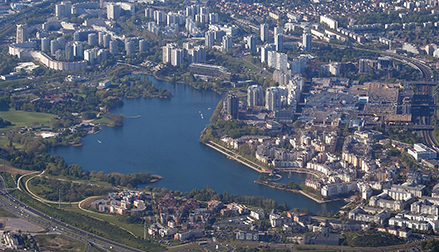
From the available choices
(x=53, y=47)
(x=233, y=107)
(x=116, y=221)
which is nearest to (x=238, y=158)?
(x=233, y=107)

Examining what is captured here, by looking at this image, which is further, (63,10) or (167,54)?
(63,10)

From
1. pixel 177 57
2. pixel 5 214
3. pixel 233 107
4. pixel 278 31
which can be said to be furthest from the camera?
pixel 278 31

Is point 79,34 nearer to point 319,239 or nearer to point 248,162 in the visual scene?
point 248,162

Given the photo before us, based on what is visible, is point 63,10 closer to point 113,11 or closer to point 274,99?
point 113,11

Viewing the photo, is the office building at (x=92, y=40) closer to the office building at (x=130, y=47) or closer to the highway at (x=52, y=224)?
the office building at (x=130, y=47)

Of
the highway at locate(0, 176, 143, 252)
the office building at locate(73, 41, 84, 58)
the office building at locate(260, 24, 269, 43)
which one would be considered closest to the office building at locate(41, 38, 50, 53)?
the office building at locate(73, 41, 84, 58)

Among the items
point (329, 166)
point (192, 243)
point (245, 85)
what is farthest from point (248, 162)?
point (245, 85)
